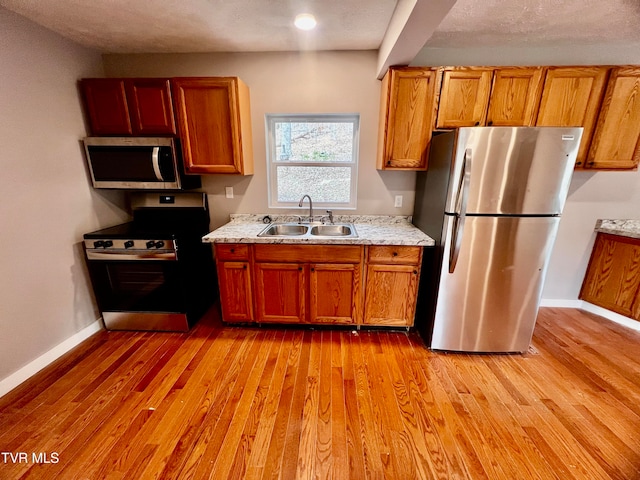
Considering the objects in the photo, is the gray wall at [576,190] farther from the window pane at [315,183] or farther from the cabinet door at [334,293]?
the cabinet door at [334,293]

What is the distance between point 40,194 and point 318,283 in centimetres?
217

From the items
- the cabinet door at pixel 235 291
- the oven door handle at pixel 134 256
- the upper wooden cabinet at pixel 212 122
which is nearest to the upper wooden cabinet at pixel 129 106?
the upper wooden cabinet at pixel 212 122

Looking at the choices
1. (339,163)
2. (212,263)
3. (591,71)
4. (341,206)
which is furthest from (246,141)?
(591,71)

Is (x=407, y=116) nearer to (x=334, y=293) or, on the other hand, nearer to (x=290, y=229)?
(x=290, y=229)

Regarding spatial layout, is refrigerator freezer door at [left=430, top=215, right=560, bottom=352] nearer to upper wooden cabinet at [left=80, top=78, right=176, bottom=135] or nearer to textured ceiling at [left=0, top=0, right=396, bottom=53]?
textured ceiling at [left=0, top=0, right=396, bottom=53]

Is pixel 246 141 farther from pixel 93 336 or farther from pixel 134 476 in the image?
pixel 134 476

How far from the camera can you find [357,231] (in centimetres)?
235

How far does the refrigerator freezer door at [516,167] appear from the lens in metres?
1.67

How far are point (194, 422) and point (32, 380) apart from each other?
51.6 inches

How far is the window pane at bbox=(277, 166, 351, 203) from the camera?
2.66m

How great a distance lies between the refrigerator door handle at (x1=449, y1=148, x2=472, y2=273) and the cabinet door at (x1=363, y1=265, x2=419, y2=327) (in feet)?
1.10

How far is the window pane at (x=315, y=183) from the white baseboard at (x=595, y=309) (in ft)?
8.17

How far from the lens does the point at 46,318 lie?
6.39ft

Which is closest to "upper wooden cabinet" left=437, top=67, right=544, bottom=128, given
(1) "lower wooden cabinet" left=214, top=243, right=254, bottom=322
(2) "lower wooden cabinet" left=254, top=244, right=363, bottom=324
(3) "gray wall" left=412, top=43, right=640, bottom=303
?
(3) "gray wall" left=412, top=43, right=640, bottom=303
